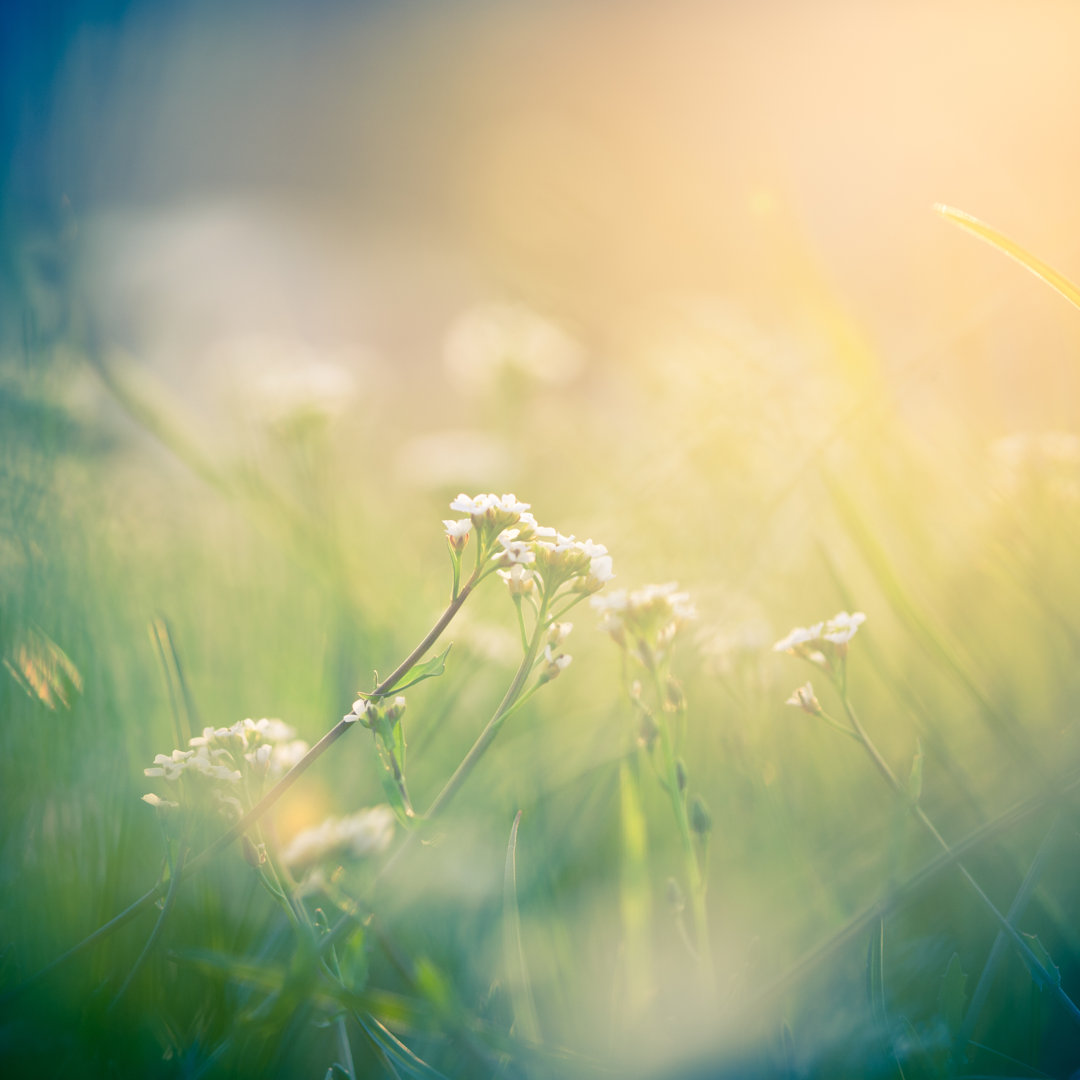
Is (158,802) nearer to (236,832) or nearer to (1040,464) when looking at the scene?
(236,832)

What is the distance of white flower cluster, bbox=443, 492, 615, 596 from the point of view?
498 millimetres

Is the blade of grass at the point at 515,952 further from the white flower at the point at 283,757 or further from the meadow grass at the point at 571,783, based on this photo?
the white flower at the point at 283,757

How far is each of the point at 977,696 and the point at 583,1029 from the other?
1.20 ft

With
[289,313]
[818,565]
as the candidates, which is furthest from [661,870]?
[289,313]

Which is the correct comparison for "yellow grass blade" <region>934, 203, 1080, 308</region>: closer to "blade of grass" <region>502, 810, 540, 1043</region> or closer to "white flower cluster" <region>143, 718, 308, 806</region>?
"blade of grass" <region>502, 810, 540, 1043</region>

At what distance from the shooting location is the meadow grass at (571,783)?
43 centimetres

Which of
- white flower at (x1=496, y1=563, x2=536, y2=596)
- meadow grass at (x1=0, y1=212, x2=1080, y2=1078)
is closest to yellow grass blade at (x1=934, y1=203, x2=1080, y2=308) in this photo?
meadow grass at (x1=0, y1=212, x2=1080, y2=1078)

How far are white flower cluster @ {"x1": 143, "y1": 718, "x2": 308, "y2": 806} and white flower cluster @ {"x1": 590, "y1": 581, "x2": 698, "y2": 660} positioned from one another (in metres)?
0.26

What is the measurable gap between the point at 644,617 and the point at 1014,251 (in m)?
0.34

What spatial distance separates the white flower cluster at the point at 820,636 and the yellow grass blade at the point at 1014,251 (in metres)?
0.24

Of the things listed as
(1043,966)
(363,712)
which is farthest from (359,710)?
(1043,966)

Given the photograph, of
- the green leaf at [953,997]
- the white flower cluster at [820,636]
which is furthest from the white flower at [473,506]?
the green leaf at [953,997]

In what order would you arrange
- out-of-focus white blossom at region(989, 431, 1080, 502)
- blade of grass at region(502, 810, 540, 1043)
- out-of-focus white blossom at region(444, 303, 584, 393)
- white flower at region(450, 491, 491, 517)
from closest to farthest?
blade of grass at region(502, 810, 540, 1043), white flower at region(450, 491, 491, 517), out-of-focus white blossom at region(989, 431, 1080, 502), out-of-focus white blossom at region(444, 303, 584, 393)

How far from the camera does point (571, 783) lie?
0.79 m
